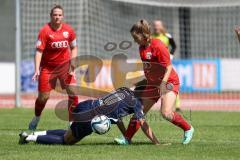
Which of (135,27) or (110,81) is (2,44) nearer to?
(110,81)

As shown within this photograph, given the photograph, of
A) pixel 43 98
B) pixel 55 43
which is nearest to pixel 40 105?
pixel 43 98

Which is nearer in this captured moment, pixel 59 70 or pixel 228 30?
pixel 59 70

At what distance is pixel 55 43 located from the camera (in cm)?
1420

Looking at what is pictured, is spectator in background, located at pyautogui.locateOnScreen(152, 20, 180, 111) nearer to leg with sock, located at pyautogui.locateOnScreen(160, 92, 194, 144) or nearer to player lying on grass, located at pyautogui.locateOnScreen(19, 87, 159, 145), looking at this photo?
leg with sock, located at pyautogui.locateOnScreen(160, 92, 194, 144)

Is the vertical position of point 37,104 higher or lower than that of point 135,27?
lower

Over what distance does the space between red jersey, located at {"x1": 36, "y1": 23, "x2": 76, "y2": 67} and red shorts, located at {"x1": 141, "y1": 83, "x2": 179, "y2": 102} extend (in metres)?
2.84

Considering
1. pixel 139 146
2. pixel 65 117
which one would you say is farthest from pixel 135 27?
pixel 65 117

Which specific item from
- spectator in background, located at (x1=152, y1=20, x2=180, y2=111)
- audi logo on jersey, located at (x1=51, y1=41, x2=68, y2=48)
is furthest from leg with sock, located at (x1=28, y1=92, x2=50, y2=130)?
spectator in background, located at (x1=152, y1=20, x2=180, y2=111)

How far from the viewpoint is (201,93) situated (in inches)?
1100

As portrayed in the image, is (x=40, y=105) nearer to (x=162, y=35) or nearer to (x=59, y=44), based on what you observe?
(x=59, y=44)

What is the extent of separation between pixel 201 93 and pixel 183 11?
3.32 m

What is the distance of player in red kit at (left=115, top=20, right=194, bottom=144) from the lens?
11.5 metres

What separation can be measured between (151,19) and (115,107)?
21612 mm

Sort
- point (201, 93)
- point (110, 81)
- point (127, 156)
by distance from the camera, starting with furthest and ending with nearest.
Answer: point (201, 93)
point (110, 81)
point (127, 156)
